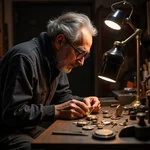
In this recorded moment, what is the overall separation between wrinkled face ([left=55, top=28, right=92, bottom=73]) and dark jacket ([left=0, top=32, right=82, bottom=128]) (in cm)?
5

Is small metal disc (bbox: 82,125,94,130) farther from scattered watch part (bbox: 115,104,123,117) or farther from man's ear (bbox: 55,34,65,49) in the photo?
man's ear (bbox: 55,34,65,49)

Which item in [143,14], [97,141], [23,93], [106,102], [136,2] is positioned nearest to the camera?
[97,141]

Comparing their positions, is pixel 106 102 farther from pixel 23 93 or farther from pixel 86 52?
pixel 23 93

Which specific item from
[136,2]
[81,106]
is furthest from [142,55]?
[81,106]

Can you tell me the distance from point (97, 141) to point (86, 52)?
75 centimetres

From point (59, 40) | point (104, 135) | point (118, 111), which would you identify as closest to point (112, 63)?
point (118, 111)

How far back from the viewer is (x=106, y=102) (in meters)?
2.00

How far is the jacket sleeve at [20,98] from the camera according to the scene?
4.36 feet

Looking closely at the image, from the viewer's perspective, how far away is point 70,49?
1.66m

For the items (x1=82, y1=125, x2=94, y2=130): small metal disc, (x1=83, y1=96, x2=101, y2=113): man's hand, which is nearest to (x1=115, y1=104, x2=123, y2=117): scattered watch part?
(x1=83, y1=96, x2=101, y2=113): man's hand

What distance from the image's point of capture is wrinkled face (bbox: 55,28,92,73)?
165 cm

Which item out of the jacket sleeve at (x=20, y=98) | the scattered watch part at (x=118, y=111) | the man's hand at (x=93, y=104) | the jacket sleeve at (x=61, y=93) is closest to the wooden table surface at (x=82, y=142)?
the jacket sleeve at (x=20, y=98)

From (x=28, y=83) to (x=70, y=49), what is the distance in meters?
0.38

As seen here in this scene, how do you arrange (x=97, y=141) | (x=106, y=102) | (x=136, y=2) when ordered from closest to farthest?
(x=97, y=141), (x=106, y=102), (x=136, y=2)
